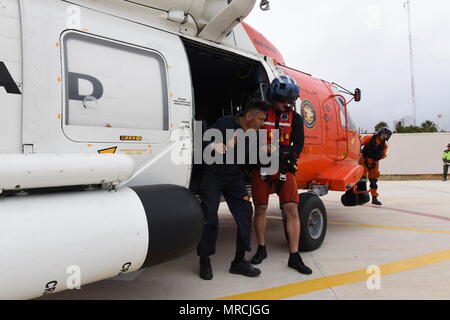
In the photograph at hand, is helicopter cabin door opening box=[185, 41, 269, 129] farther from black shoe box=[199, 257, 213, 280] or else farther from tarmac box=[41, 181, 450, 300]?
tarmac box=[41, 181, 450, 300]

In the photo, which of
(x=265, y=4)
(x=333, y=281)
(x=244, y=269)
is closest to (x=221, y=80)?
(x=265, y=4)

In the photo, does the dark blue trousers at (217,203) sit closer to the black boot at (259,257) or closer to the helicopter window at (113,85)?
the black boot at (259,257)

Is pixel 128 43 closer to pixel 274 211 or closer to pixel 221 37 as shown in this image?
pixel 221 37

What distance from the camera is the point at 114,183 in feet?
8.10

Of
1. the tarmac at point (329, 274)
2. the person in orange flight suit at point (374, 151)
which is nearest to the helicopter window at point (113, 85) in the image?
the tarmac at point (329, 274)

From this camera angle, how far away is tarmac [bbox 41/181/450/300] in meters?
3.03

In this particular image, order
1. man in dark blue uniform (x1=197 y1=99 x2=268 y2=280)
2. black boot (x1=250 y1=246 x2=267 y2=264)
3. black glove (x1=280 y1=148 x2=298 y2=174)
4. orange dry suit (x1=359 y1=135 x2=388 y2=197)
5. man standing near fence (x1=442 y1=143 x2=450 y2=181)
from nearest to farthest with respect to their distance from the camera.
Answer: man in dark blue uniform (x1=197 y1=99 x2=268 y2=280)
black glove (x1=280 y1=148 x2=298 y2=174)
black boot (x1=250 y1=246 x2=267 y2=264)
orange dry suit (x1=359 y1=135 x2=388 y2=197)
man standing near fence (x1=442 y1=143 x2=450 y2=181)

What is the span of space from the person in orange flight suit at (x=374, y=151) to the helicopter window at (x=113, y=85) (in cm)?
637

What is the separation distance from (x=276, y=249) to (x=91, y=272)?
2844 mm

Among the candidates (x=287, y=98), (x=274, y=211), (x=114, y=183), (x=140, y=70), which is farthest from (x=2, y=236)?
(x=274, y=211)

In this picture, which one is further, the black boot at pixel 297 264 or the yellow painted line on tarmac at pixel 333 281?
the black boot at pixel 297 264

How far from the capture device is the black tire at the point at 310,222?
13.9 feet

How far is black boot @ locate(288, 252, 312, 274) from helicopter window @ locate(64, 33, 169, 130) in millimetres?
1900

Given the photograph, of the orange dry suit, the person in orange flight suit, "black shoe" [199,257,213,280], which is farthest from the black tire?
the orange dry suit
